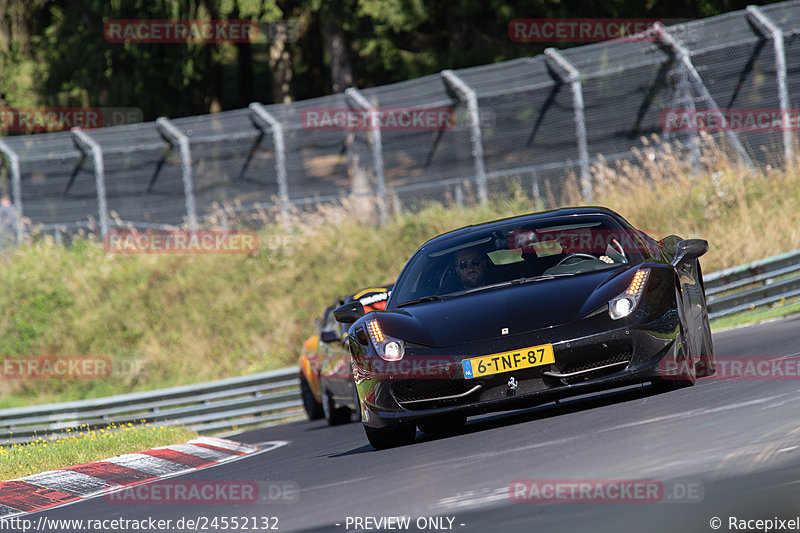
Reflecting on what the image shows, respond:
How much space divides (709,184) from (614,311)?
485 inches

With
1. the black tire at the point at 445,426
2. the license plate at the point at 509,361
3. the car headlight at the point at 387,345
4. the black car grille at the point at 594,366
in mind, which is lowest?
the black tire at the point at 445,426

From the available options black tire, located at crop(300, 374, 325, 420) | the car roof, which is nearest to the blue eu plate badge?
the car roof

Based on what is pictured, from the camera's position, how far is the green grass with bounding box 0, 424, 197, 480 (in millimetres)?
9859

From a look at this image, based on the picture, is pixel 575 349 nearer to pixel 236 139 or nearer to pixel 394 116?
pixel 394 116

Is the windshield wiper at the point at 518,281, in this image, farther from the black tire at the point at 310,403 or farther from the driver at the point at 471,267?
the black tire at the point at 310,403

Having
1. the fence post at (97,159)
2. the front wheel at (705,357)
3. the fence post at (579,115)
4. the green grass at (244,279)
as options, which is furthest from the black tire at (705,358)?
the fence post at (97,159)

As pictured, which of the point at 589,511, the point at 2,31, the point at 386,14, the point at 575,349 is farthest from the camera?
the point at 2,31

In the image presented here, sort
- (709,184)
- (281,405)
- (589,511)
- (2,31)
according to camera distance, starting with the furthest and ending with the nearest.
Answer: (2,31) < (709,184) < (281,405) < (589,511)

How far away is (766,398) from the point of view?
283 inches

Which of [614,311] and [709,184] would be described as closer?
[614,311]

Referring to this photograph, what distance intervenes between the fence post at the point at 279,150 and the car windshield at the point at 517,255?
1296 centimetres

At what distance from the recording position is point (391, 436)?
7777 mm

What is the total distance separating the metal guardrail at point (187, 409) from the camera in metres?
16.4

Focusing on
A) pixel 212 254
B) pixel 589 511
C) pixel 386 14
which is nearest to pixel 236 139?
pixel 212 254
